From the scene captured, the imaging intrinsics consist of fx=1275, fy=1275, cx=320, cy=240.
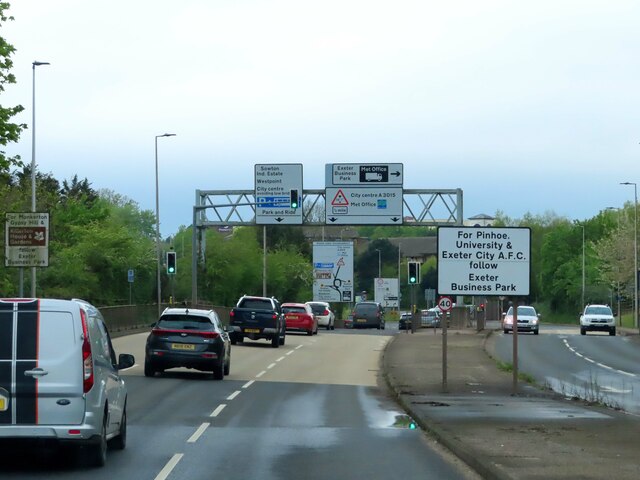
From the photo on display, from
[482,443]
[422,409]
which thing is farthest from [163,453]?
[422,409]

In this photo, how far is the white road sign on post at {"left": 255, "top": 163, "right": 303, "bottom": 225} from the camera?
59094mm

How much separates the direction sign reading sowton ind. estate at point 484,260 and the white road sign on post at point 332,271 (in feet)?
207

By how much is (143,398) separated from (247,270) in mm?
79185

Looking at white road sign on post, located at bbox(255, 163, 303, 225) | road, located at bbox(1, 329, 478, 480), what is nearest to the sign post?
road, located at bbox(1, 329, 478, 480)

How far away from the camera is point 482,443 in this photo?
1510cm

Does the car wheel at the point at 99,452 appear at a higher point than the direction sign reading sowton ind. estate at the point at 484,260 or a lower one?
lower

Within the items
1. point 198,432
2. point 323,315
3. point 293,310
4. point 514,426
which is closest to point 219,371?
point 198,432

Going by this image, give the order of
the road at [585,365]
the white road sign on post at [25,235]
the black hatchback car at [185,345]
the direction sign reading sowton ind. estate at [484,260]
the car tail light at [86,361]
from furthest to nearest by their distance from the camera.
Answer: the white road sign on post at [25,235], the black hatchback car at [185,345], the road at [585,365], the direction sign reading sowton ind. estate at [484,260], the car tail light at [86,361]

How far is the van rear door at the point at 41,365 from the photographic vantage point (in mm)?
12445

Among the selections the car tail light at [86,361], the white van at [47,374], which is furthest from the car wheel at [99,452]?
the car tail light at [86,361]

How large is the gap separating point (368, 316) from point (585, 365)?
39.4 m

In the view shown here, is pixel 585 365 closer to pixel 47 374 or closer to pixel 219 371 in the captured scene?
pixel 219 371

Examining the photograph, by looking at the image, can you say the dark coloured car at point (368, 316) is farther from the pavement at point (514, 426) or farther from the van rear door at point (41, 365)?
the van rear door at point (41, 365)

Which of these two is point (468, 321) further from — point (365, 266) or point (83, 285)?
point (365, 266)
